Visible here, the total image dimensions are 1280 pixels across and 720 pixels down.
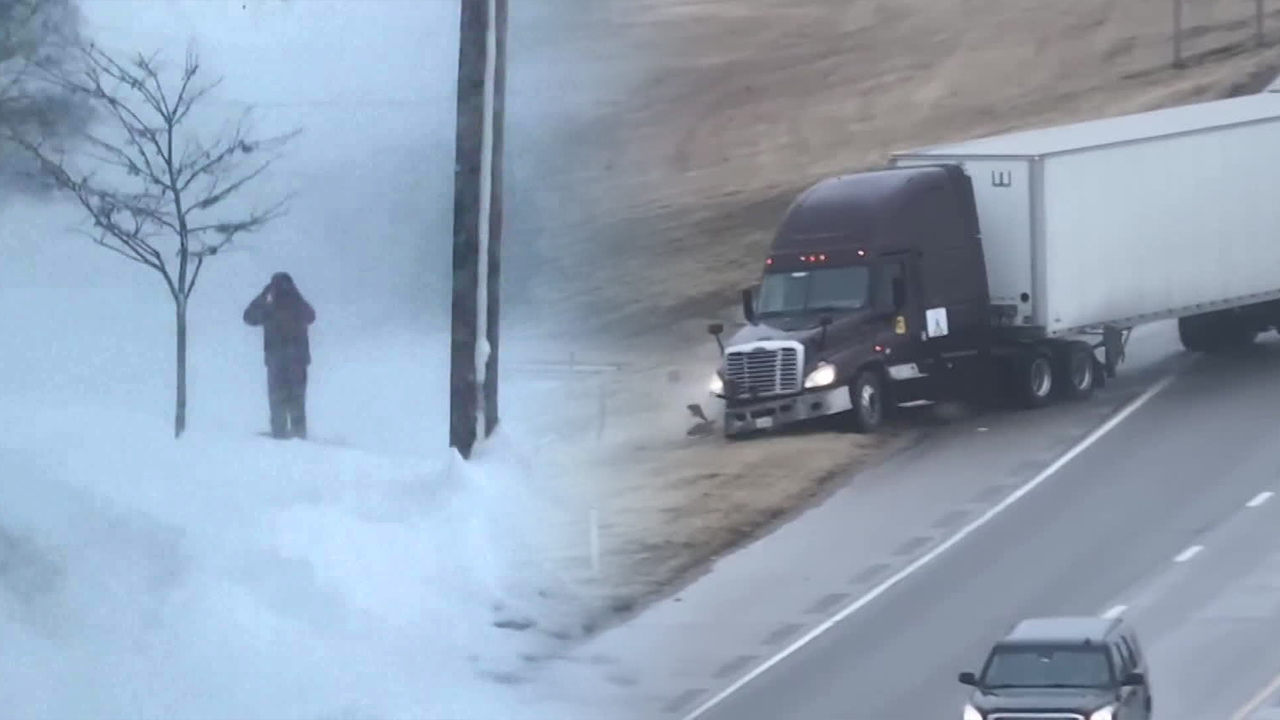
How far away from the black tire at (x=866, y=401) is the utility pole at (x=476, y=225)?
1237 cm

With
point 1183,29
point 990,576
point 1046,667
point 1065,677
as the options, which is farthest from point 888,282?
point 1183,29

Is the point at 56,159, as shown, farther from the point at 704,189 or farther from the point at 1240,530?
the point at 704,189

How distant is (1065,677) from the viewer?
14.8 meters

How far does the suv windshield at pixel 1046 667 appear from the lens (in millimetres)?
14648

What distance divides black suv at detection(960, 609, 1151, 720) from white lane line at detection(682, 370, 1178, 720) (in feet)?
5.73

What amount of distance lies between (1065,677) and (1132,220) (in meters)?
12.6

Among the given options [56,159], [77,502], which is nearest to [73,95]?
[56,159]

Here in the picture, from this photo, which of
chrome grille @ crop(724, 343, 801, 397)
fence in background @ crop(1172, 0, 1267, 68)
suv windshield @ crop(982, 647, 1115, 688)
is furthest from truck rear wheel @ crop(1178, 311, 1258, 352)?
fence in background @ crop(1172, 0, 1267, 68)

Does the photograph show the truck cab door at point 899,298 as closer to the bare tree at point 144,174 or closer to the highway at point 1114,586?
the highway at point 1114,586

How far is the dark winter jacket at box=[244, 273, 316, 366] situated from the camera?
1123 centimetres

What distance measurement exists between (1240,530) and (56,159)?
12.4 meters

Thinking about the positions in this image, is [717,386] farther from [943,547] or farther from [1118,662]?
[1118,662]

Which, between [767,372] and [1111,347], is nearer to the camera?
[767,372]

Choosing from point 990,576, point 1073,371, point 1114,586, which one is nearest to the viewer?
point 1114,586
